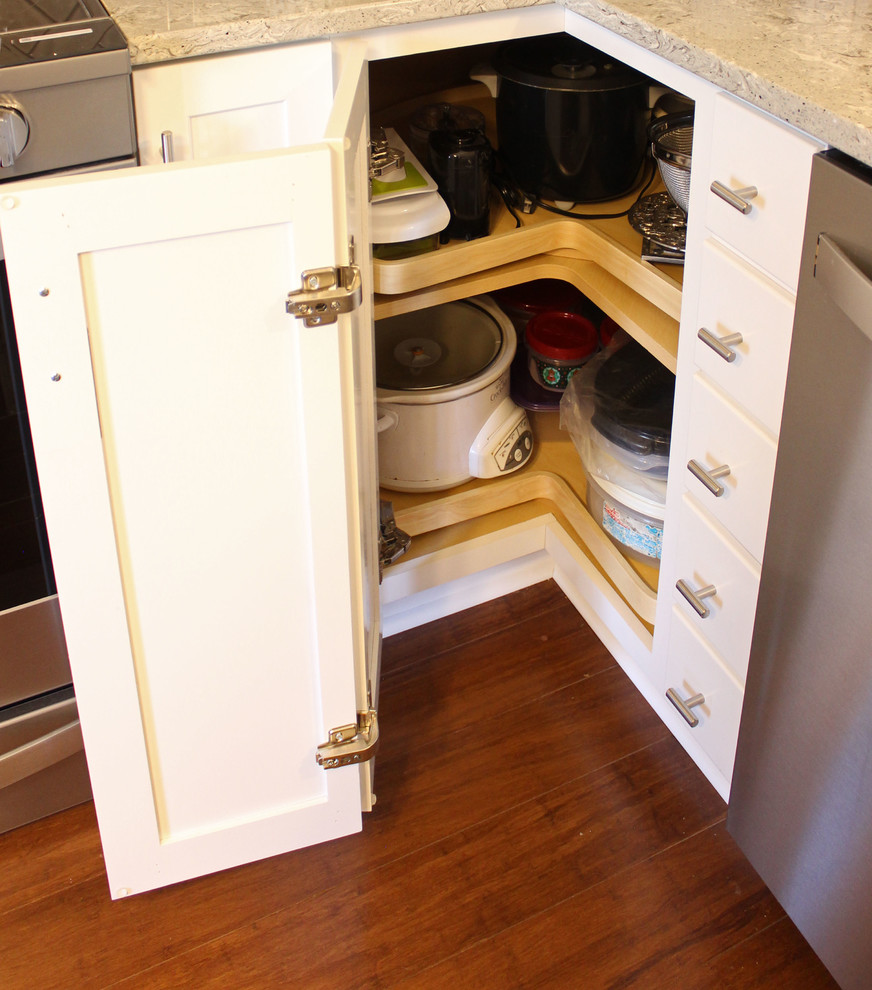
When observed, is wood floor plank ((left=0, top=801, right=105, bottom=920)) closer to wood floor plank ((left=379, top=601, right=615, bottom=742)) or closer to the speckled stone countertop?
wood floor plank ((left=379, top=601, right=615, bottom=742))

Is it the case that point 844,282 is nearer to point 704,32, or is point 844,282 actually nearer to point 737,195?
point 737,195

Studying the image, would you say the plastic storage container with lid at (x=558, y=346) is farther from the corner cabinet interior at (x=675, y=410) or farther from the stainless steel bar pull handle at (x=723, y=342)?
the stainless steel bar pull handle at (x=723, y=342)

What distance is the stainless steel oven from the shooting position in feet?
3.31

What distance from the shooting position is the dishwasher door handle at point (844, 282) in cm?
83

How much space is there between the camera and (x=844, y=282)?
0.86 m

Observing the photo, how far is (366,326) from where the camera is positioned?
1206mm

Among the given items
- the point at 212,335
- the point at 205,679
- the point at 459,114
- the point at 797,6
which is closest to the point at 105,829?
the point at 205,679

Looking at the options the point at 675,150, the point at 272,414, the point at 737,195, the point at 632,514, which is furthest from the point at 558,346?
the point at 272,414

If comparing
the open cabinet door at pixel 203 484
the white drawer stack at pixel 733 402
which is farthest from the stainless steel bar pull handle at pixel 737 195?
the open cabinet door at pixel 203 484

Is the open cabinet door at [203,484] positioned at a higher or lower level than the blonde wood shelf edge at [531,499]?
higher

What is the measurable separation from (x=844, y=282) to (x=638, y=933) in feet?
2.75

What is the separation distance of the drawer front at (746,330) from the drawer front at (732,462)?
2 centimetres

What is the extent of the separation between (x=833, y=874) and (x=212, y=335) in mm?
809

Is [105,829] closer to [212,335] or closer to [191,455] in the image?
[191,455]
